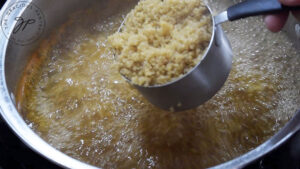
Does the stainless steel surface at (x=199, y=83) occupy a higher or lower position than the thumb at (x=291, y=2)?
lower

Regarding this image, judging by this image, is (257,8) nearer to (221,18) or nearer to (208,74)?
(221,18)

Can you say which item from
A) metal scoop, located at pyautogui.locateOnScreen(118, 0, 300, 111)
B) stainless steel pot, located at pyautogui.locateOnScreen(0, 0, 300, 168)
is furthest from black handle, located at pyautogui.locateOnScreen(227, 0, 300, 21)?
stainless steel pot, located at pyautogui.locateOnScreen(0, 0, 300, 168)

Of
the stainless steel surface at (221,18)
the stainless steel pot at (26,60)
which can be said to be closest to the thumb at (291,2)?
the stainless steel surface at (221,18)

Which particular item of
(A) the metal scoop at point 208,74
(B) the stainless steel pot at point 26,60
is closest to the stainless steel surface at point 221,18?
(A) the metal scoop at point 208,74

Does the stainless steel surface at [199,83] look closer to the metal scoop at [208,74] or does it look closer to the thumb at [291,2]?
the metal scoop at [208,74]

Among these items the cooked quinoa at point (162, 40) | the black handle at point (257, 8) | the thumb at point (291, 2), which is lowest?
the cooked quinoa at point (162, 40)

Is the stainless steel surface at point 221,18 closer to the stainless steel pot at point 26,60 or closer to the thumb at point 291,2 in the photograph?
the thumb at point 291,2

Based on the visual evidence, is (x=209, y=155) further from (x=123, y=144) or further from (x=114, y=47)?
(x=114, y=47)

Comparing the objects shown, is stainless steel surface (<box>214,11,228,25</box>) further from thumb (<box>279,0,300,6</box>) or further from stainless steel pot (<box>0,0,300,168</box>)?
stainless steel pot (<box>0,0,300,168</box>)
